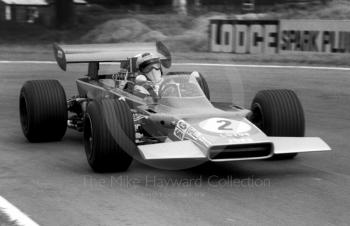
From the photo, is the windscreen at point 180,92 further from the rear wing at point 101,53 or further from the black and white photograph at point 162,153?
the rear wing at point 101,53

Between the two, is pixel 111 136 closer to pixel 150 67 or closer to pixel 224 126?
pixel 224 126

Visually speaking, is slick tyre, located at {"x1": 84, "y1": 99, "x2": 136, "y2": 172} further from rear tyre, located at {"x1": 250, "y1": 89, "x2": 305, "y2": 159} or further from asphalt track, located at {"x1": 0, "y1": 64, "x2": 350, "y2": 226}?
rear tyre, located at {"x1": 250, "y1": 89, "x2": 305, "y2": 159}

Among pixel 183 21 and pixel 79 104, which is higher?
pixel 79 104

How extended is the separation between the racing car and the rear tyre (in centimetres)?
1

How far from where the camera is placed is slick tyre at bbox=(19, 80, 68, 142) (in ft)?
28.9

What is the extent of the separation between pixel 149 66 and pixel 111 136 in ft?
6.36

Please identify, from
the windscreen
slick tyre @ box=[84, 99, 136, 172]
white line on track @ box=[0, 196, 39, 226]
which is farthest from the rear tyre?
white line on track @ box=[0, 196, 39, 226]

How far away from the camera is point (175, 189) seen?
6676 mm

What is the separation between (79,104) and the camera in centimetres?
964

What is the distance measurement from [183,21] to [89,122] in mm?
23301

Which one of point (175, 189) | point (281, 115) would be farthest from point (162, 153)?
point (281, 115)

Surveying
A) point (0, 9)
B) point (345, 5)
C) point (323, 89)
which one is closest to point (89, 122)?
point (323, 89)

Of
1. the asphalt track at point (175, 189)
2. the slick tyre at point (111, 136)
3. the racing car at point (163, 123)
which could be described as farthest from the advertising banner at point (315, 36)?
the slick tyre at point (111, 136)

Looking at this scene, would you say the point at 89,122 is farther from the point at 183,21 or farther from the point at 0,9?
the point at 0,9
